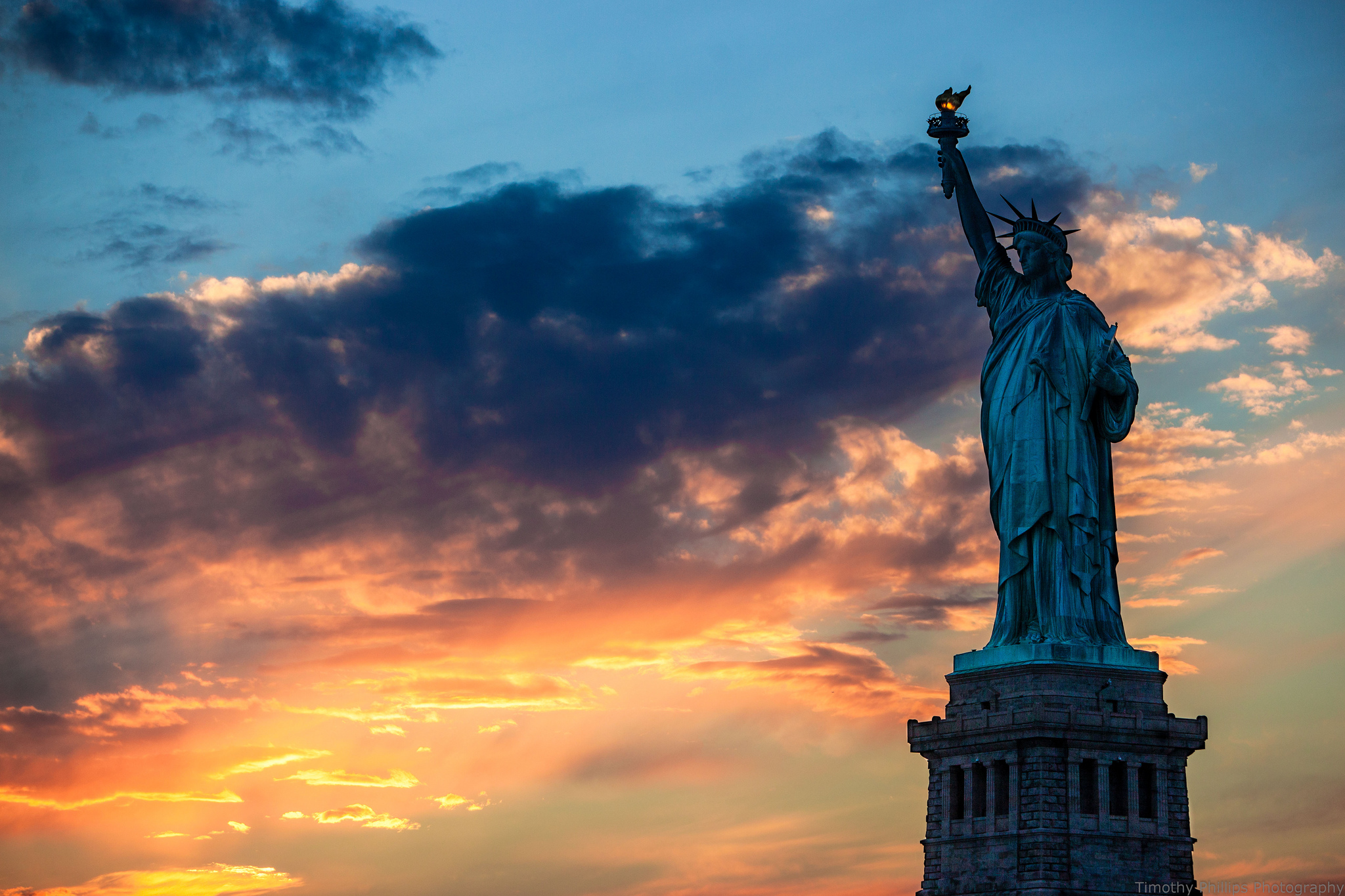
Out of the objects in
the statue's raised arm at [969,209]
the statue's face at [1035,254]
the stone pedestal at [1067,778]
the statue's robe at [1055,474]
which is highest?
the statue's raised arm at [969,209]

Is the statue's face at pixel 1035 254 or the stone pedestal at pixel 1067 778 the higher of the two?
the statue's face at pixel 1035 254

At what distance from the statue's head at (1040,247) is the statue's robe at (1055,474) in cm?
73

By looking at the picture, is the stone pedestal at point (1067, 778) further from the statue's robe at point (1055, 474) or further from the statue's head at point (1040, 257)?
the statue's head at point (1040, 257)

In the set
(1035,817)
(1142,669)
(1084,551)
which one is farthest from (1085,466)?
(1035,817)

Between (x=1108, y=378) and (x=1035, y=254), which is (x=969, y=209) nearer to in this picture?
(x=1035, y=254)

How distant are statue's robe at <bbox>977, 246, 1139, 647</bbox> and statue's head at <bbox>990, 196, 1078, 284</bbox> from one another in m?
0.73

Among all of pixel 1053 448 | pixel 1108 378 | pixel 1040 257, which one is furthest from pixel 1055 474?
pixel 1040 257

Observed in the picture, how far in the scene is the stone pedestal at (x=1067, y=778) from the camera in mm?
39719

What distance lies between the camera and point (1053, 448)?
140 ft

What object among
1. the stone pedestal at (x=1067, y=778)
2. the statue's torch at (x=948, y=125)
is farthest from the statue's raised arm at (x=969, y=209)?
the stone pedestal at (x=1067, y=778)

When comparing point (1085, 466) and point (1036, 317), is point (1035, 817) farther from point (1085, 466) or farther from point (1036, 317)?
point (1036, 317)

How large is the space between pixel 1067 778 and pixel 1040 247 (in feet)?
42.1

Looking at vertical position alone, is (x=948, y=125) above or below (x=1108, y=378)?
above

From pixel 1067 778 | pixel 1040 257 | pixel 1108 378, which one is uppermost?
pixel 1040 257
